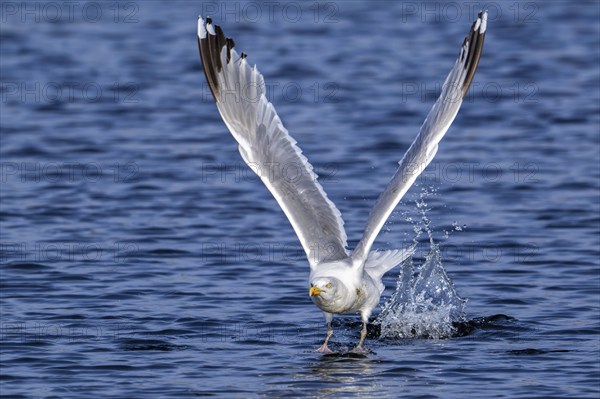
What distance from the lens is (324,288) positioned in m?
10.6

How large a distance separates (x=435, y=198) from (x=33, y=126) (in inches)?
305

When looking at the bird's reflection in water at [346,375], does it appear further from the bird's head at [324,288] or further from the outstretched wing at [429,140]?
the outstretched wing at [429,140]

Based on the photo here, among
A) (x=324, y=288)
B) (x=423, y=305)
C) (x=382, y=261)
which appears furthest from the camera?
(x=423, y=305)

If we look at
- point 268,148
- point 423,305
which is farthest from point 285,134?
point 423,305

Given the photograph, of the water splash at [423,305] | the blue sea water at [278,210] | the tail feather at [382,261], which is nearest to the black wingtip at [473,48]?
the tail feather at [382,261]

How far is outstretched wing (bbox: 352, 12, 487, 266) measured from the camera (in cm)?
1092

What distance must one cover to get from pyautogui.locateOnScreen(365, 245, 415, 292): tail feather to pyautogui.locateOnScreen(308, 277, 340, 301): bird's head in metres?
0.88

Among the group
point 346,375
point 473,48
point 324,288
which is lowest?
point 346,375

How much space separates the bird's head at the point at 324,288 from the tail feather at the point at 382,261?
0.88 m

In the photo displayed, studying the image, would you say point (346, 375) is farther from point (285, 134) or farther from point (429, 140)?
point (285, 134)

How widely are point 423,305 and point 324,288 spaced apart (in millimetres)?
1931

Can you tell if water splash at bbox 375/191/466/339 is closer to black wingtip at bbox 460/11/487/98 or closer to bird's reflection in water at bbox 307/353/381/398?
bird's reflection in water at bbox 307/353/381/398

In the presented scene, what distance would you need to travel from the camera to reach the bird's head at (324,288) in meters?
10.6

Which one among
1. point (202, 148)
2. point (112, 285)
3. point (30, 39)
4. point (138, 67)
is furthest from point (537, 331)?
point (30, 39)
